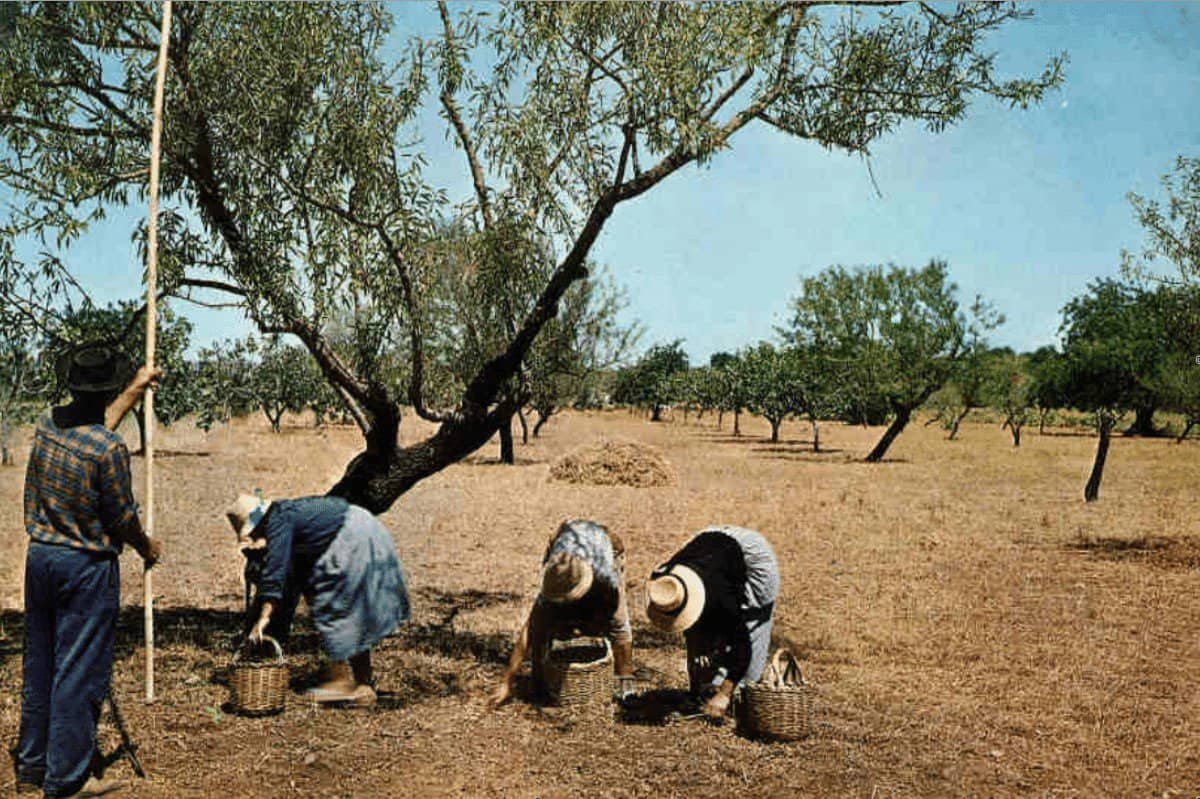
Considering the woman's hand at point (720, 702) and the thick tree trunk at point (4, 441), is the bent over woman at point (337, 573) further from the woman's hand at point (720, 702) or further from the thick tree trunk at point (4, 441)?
the thick tree trunk at point (4, 441)

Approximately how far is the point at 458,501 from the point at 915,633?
40.3 ft

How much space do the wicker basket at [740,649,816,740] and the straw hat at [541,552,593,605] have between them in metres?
1.16

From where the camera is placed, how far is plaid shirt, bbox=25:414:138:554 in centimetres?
472

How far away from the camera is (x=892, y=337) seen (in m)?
36.1

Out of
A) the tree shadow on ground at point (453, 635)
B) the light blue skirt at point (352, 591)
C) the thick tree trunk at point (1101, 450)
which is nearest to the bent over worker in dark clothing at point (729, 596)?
the light blue skirt at point (352, 591)

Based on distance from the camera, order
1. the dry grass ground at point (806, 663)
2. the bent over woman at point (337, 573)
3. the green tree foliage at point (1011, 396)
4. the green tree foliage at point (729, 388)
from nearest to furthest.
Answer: the dry grass ground at point (806, 663) < the bent over woman at point (337, 573) < the green tree foliage at point (1011, 396) < the green tree foliage at point (729, 388)

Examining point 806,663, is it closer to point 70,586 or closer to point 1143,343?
point 70,586

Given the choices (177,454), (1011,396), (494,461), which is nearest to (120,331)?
(494,461)

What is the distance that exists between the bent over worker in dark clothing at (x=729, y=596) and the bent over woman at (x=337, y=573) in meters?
1.79

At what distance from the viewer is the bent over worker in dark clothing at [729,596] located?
625cm

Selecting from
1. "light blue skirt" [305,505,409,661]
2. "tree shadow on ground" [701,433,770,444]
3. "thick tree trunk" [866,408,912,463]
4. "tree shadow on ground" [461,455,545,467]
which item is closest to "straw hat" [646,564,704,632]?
"light blue skirt" [305,505,409,661]

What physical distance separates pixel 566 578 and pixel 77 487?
2780mm

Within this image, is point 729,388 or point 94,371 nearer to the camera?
point 94,371

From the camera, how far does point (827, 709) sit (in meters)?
6.84
